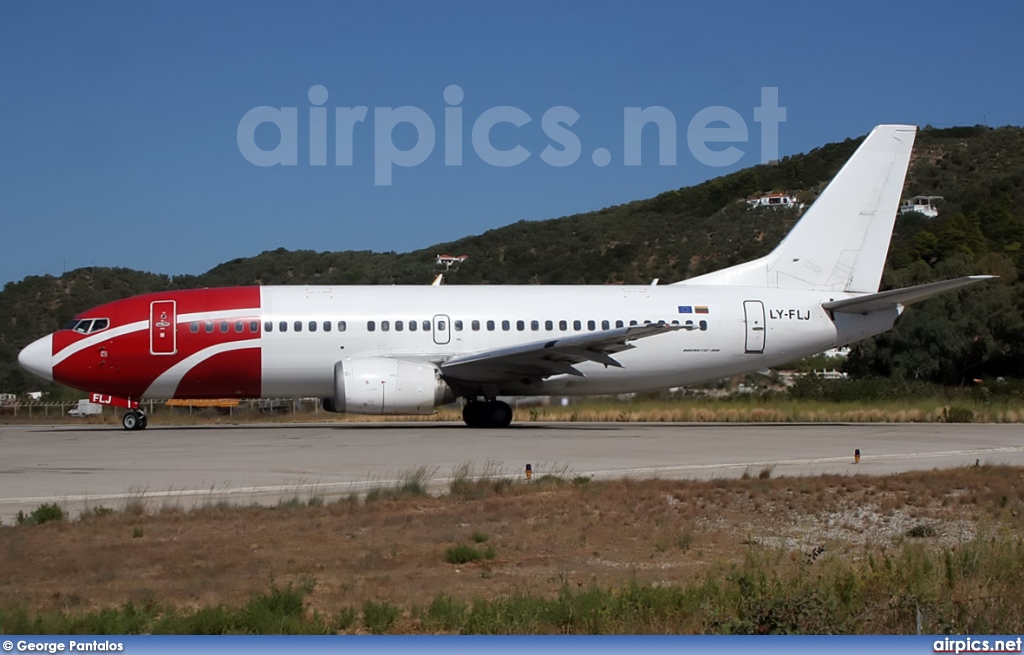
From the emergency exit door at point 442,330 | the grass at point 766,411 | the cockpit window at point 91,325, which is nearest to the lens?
the cockpit window at point 91,325

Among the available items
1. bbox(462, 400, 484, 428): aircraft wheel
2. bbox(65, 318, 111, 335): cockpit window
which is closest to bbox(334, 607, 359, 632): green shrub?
bbox(462, 400, 484, 428): aircraft wheel

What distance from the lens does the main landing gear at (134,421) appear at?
27.2 m

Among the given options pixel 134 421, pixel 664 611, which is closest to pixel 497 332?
pixel 134 421

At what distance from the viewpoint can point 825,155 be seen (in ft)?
403

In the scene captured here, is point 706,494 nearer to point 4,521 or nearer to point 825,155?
point 4,521

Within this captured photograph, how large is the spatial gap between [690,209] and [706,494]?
333ft

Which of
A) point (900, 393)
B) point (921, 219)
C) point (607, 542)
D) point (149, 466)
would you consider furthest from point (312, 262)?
point (607, 542)

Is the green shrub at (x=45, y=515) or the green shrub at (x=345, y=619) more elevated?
the green shrub at (x=45, y=515)

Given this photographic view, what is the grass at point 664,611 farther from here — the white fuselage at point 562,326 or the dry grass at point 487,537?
the white fuselage at point 562,326

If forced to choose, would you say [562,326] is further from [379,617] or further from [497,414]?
[379,617]

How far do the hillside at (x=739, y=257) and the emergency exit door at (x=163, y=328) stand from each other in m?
28.3

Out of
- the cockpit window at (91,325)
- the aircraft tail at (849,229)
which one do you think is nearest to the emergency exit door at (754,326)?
the aircraft tail at (849,229)

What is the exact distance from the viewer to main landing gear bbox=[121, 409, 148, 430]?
2723 centimetres

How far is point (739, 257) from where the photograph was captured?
3339 inches
